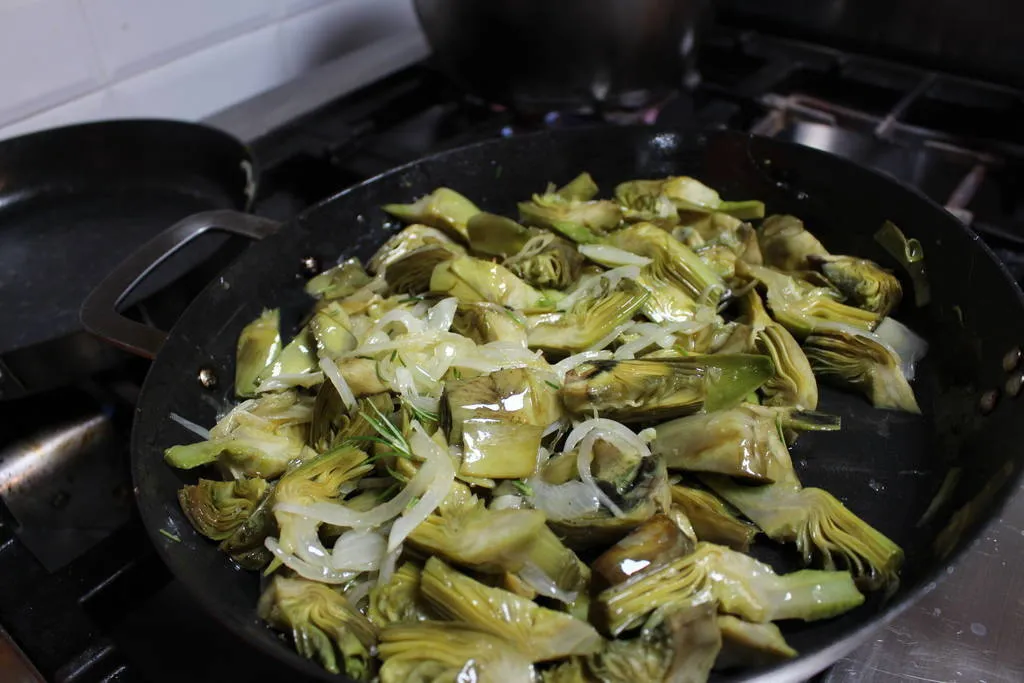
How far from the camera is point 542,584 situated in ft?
3.80

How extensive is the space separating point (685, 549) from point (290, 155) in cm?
171

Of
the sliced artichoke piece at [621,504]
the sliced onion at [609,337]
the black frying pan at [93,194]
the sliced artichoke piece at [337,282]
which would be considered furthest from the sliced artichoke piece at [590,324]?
the black frying pan at [93,194]

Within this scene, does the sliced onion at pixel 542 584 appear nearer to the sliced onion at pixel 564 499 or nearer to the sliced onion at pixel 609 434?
the sliced onion at pixel 564 499

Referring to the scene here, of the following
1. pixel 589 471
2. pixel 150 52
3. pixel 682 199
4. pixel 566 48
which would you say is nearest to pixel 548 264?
pixel 682 199

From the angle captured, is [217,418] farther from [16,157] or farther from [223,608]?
[16,157]

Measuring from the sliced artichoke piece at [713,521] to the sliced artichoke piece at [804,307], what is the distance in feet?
1.62

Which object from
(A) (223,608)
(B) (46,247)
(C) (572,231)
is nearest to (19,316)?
(B) (46,247)

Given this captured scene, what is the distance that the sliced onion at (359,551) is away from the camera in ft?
4.08

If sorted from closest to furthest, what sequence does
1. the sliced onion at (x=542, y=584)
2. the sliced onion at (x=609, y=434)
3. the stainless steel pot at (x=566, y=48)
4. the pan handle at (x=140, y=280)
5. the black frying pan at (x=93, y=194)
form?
the sliced onion at (x=542, y=584) < the sliced onion at (x=609, y=434) < the pan handle at (x=140, y=280) < the black frying pan at (x=93, y=194) < the stainless steel pot at (x=566, y=48)

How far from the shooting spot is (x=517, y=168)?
2.06m

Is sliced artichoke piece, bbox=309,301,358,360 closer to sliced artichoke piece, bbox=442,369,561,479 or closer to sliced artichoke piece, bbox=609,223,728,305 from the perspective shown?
sliced artichoke piece, bbox=442,369,561,479

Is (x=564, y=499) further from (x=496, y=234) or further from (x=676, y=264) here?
(x=496, y=234)

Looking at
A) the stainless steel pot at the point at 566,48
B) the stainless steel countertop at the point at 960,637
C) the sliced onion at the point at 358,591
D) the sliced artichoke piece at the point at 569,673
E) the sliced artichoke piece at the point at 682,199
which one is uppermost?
the stainless steel pot at the point at 566,48

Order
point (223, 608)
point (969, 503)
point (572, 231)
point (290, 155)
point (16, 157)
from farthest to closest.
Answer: point (290, 155) < point (16, 157) < point (572, 231) < point (969, 503) < point (223, 608)
